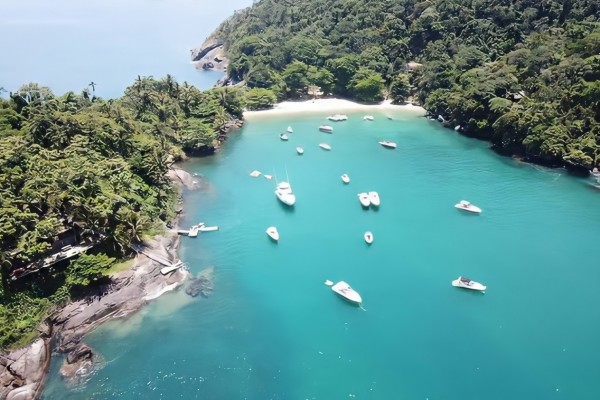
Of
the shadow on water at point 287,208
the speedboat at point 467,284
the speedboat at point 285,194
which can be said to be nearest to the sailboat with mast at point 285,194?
the speedboat at point 285,194

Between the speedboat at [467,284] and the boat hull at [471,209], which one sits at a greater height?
the boat hull at [471,209]

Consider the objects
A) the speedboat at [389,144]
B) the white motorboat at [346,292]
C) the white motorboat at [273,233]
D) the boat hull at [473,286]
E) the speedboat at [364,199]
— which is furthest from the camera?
the speedboat at [389,144]

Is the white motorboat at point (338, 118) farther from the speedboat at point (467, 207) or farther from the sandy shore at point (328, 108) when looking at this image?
the speedboat at point (467, 207)

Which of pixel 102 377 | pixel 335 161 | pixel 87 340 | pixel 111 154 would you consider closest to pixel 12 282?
pixel 87 340

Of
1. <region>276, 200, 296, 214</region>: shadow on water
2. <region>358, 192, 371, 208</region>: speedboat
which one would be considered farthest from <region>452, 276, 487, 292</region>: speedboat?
<region>276, 200, 296, 214</region>: shadow on water

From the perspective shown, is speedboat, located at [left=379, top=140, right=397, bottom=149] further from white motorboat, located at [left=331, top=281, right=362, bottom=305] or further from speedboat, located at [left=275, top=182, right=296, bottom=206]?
white motorboat, located at [left=331, top=281, right=362, bottom=305]

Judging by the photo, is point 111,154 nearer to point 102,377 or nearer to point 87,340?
point 87,340

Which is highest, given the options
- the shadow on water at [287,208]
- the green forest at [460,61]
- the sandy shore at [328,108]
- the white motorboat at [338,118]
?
the green forest at [460,61]

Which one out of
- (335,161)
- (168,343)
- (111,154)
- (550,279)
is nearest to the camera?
(168,343)
